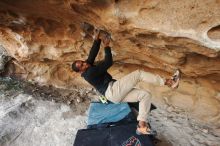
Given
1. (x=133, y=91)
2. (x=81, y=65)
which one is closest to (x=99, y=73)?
(x=81, y=65)

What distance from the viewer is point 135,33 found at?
171 inches

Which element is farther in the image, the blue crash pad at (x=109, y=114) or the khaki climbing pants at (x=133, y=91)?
the blue crash pad at (x=109, y=114)

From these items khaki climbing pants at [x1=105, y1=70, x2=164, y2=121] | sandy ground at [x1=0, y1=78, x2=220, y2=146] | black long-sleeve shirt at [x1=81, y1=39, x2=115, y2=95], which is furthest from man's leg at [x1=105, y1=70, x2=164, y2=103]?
sandy ground at [x1=0, y1=78, x2=220, y2=146]

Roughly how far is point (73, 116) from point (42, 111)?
634 millimetres

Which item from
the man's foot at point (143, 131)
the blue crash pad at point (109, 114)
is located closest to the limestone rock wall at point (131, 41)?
the blue crash pad at point (109, 114)

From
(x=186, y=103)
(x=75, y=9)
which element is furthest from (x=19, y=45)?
(x=186, y=103)

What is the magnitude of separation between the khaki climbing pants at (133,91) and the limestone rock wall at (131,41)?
0.51 m

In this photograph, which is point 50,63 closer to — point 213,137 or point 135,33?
point 135,33

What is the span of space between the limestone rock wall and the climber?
1.35ft

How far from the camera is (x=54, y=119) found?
5.89m

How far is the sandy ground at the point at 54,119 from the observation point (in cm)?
511

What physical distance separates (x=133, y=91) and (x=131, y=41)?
798 mm

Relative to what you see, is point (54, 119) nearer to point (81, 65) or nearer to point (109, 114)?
point (109, 114)

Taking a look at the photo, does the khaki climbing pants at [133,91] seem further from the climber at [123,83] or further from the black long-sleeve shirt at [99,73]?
the black long-sleeve shirt at [99,73]
